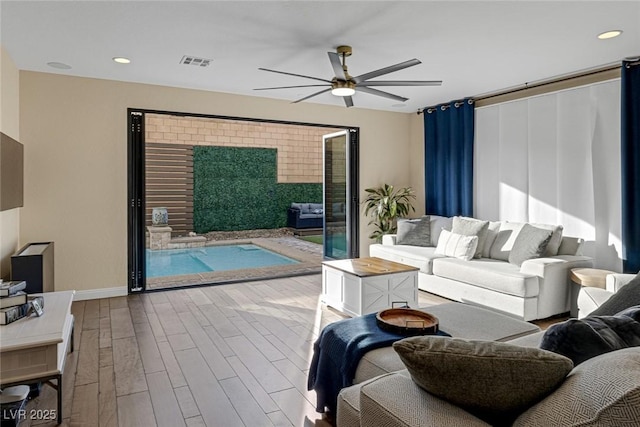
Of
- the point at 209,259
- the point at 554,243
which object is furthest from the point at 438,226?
the point at 209,259

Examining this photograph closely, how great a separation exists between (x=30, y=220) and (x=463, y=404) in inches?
197

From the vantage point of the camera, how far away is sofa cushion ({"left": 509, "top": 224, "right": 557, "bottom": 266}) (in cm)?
438

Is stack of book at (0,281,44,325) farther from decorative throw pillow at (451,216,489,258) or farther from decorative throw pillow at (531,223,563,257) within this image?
decorative throw pillow at (531,223,563,257)

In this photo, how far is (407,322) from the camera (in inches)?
93.0

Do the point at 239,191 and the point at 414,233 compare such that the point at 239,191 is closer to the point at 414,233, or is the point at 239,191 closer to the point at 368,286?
the point at 414,233

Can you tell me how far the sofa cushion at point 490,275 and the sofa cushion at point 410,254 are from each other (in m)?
0.10

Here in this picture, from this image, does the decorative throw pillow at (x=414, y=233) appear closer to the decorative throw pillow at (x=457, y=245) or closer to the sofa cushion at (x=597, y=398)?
the decorative throw pillow at (x=457, y=245)

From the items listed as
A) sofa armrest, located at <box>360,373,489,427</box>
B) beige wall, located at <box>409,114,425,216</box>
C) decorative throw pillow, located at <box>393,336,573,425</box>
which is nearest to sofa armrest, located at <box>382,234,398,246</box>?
beige wall, located at <box>409,114,425,216</box>

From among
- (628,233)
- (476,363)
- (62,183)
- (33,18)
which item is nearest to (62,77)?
(62,183)

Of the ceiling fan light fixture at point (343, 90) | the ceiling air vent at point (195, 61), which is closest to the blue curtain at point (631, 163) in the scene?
the ceiling fan light fixture at point (343, 90)

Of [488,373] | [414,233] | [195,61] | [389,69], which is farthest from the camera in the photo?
[414,233]

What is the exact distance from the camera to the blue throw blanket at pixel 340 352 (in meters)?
2.15

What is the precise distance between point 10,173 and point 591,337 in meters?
4.30

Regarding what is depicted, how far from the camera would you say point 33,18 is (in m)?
3.17
